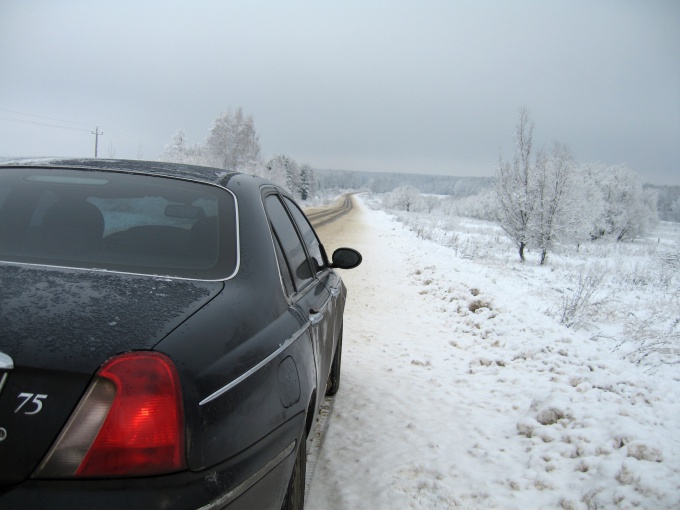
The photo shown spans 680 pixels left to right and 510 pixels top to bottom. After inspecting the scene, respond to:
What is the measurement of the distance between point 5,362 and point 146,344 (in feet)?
1.00

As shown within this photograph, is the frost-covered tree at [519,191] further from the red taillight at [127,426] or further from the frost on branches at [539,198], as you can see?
the red taillight at [127,426]

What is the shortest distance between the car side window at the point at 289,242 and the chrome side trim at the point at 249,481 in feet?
2.81

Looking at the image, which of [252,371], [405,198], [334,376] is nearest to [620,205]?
[405,198]

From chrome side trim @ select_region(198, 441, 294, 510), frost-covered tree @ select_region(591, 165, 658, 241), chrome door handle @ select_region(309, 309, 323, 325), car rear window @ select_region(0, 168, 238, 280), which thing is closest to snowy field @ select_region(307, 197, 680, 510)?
chrome door handle @ select_region(309, 309, 323, 325)

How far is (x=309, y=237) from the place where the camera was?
3.33m

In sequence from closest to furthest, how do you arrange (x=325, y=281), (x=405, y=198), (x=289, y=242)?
(x=289, y=242)
(x=325, y=281)
(x=405, y=198)

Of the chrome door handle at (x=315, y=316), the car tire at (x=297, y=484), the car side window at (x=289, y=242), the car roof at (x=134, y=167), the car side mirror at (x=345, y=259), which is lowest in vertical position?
the car tire at (x=297, y=484)

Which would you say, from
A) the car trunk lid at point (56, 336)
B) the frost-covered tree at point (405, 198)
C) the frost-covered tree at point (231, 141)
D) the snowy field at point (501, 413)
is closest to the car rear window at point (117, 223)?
the car trunk lid at point (56, 336)

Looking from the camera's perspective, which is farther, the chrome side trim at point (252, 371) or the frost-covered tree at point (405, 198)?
the frost-covered tree at point (405, 198)

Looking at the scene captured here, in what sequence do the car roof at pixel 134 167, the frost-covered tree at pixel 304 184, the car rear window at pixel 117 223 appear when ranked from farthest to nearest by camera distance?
the frost-covered tree at pixel 304 184, the car roof at pixel 134 167, the car rear window at pixel 117 223

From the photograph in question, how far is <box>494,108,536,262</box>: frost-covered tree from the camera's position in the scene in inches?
802

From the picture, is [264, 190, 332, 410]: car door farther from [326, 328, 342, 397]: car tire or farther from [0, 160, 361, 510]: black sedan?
[326, 328, 342, 397]: car tire

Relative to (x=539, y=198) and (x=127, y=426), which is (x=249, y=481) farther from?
(x=539, y=198)

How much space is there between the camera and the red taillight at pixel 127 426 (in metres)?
1.05
